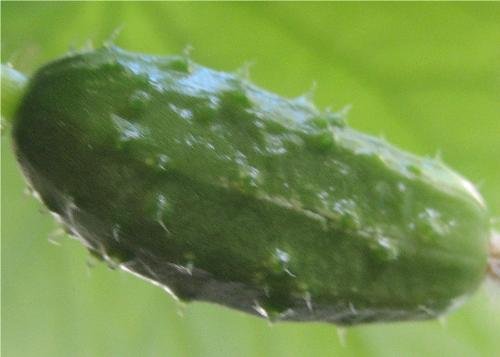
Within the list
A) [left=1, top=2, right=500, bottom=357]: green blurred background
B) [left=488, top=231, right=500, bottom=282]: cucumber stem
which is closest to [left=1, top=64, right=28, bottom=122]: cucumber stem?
[left=1, top=2, right=500, bottom=357]: green blurred background

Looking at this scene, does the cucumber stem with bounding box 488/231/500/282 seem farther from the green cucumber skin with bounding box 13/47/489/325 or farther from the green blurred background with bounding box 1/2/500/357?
the green blurred background with bounding box 1/2/500/357

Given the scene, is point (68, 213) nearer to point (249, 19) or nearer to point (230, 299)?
point (230, 299)

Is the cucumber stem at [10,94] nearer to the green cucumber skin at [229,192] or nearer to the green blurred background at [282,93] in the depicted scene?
the green cucumber skin at [229,192]

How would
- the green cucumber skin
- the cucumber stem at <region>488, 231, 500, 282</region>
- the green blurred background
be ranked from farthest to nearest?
1. the green blurred background
2. the cucumber stem at <region>488, 231, 500, 282</region>
3. the green cucumber skin

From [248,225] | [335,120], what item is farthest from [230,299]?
[335,120]

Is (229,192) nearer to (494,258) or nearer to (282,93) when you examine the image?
(494,258)

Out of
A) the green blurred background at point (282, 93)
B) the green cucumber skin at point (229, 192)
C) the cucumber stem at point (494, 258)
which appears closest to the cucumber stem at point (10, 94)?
the green cucumber skin at point (229, 192)
